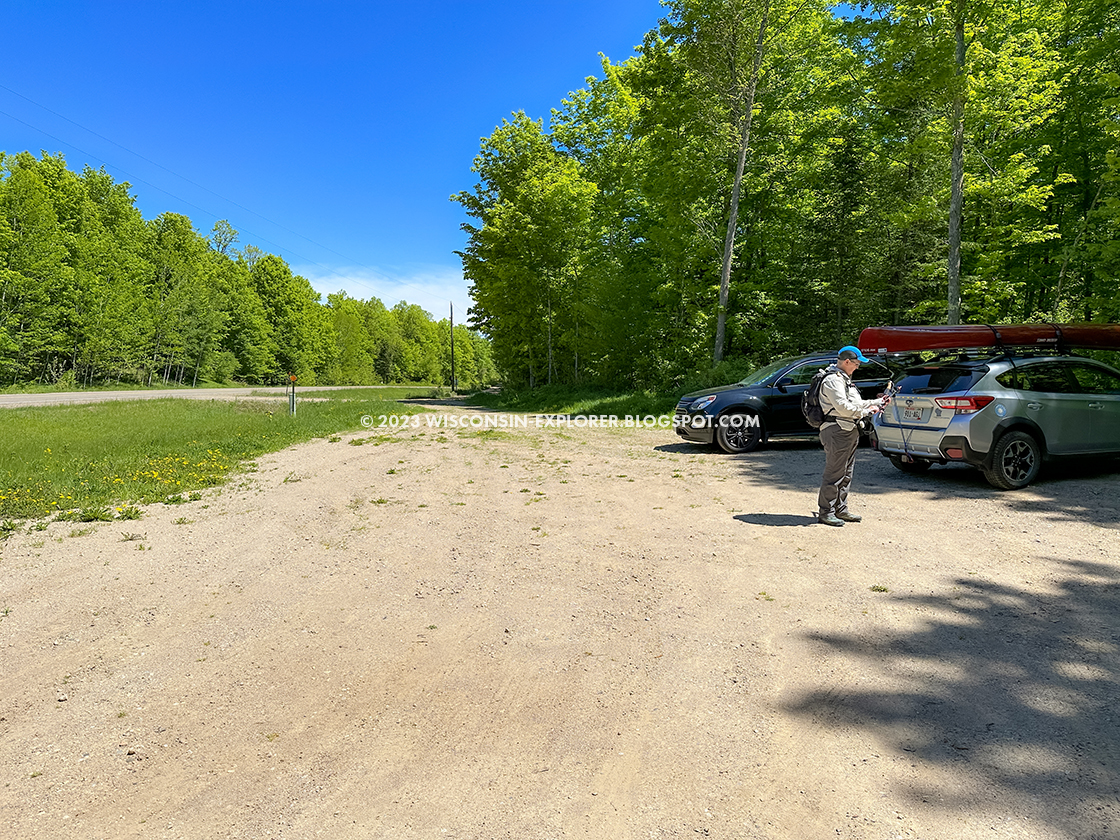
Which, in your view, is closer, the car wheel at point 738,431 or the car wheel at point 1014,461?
the car wheel at point 1014,461

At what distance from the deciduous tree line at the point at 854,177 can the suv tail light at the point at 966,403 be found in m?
9.98

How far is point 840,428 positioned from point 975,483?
12.5 ft

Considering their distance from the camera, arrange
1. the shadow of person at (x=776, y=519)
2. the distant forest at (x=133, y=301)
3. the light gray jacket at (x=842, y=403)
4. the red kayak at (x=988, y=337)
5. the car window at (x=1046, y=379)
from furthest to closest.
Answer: the distant forest at (x=133, y=301) < the red kayak at (x=988, y=337) < the car window at (x=1046, y=379) < the shadow of person at (x=776, y=519) < the light gray jacket at (x=842, y=403)

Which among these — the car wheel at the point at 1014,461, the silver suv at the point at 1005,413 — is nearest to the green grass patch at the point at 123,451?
the silver suv at the point at 1005,413

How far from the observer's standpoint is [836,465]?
6.66 metres

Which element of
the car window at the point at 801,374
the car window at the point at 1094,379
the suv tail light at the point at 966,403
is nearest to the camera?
the suv tail light at the point at 966,403

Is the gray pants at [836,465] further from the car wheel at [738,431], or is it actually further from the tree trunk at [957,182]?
the tree trunk at [957,182]

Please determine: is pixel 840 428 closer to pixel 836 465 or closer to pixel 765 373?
pixel 836 465

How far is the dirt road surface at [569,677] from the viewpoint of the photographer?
2.49 m

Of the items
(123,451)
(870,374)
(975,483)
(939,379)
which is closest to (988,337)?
(939,379)

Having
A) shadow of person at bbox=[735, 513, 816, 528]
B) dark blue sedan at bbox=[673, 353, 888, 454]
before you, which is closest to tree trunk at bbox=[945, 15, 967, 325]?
dark blue sedan at bbox=[673, 353, 888, 454]

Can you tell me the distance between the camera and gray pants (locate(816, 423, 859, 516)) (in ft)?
21.6

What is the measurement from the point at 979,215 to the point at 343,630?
22.6 meters

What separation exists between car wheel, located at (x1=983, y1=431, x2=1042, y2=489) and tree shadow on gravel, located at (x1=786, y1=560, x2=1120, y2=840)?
3590 millimetres
